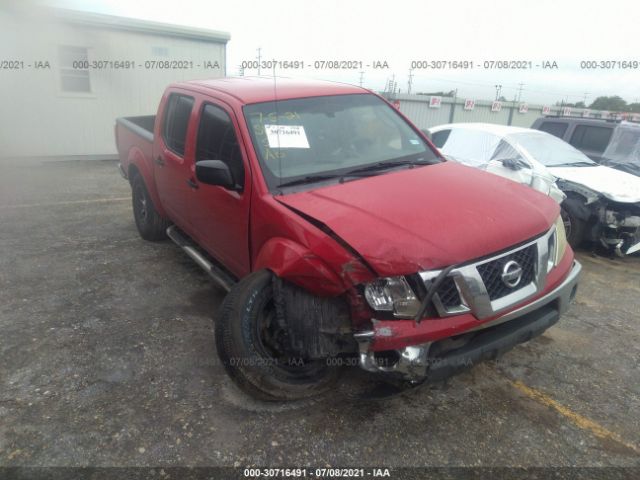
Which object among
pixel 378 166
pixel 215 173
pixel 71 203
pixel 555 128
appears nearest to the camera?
pixel 215 173

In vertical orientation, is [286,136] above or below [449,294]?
above

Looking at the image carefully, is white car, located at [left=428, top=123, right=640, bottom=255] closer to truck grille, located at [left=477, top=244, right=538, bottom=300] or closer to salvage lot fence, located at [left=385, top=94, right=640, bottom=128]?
truck grille, located at [left=477, top=244, right=538, bottom=300]

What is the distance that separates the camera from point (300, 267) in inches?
95.3

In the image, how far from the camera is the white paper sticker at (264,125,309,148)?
3133 mm

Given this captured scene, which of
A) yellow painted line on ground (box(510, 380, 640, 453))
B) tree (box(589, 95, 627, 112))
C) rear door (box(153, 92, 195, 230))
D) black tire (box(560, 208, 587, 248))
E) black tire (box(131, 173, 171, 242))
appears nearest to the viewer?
yellow painted line on ground (box(510, 380, 640, 453))

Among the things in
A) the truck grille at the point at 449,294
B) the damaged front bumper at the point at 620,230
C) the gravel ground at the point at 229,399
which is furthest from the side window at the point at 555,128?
the truck grille at the point at 449,294

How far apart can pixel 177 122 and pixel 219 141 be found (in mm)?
991

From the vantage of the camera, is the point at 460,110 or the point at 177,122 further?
the point at 460,110

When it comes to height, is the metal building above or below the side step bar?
above

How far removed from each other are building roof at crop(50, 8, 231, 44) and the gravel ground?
7353 mm

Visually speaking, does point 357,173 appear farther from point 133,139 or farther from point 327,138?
point 133,139

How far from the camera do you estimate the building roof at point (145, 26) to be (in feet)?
31.5

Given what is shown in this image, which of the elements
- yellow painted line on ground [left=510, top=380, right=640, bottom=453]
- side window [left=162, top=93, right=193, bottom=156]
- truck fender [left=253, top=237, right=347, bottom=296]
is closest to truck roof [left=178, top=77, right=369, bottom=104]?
side window [left=162, top=93, right=193, bottom=156]

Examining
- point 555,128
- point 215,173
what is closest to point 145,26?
point 555,128
